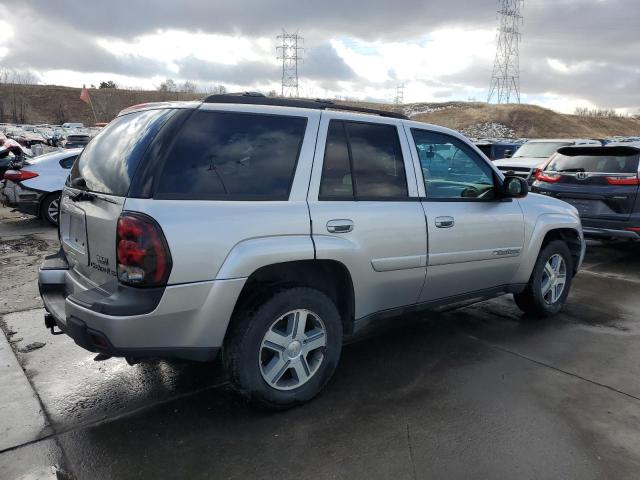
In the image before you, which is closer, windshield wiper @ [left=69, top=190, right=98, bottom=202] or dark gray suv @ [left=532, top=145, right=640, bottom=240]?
windshield wiper @ [left=69, top=190, right=98, bottom=202]

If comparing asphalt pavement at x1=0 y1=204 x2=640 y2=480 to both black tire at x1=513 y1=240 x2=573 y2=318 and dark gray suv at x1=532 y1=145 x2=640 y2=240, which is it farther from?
dark gray suv at x1=532 y1=145 x2=640 y2=240

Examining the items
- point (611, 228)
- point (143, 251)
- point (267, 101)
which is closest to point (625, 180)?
point (611, 228)

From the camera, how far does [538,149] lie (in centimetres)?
1323

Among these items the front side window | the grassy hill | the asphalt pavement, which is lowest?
the asphalt pavement

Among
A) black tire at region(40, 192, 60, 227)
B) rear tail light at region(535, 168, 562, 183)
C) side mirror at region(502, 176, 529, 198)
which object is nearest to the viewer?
side mirror at region(502, 176, 529, 198)

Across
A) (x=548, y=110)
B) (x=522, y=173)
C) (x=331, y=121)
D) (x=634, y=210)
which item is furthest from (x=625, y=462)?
(x=548, y=110)

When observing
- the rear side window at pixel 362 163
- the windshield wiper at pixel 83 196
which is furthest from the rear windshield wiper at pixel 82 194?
A: the rear side window at pixel 362 163

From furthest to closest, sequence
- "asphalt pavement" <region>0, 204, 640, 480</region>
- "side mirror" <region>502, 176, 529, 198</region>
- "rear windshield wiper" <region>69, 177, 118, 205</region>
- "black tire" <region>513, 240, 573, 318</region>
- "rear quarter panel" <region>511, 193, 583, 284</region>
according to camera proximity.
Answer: "black tire" <region>513, 240, 573, 318</region>, "rear quarter panel" <region>511, 193, 583, 284</region>, "side mirror" <region>502, 176, 529, 198</region>, "rear windshield wiper" <region>69, 177, 118, 205</region>, "asphalt pavement" <region>0, 204, 640, 480</region>

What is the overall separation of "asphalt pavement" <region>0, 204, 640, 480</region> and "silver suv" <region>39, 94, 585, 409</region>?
35 cm

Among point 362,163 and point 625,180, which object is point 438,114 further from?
point 362,163

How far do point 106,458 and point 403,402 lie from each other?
5.97 feet

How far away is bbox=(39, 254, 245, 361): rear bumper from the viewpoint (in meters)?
2.65

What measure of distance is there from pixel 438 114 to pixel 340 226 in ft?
259

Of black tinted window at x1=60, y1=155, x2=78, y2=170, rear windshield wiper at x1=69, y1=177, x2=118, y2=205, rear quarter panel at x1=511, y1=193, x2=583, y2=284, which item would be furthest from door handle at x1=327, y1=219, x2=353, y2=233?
black tinted window at x1=60, y1=155, x2=78, y2=170
